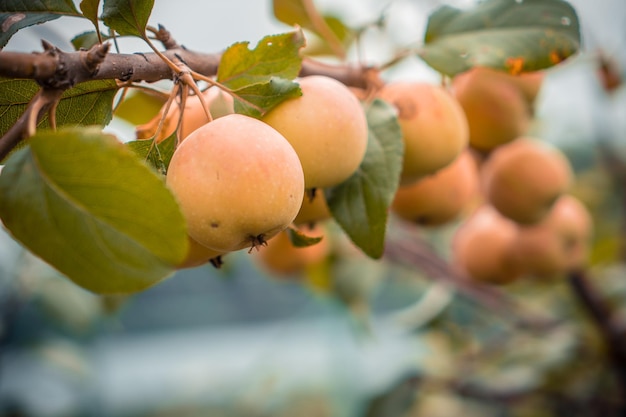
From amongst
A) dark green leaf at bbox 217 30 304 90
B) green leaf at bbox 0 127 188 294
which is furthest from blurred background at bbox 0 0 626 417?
green leaf at bbox 0 127 188 294

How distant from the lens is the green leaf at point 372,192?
0.40 m

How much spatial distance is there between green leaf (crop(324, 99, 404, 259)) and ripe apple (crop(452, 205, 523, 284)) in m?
0.47

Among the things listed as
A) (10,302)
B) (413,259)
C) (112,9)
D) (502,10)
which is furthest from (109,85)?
(10,302)

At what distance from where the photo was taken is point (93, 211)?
0.82ft

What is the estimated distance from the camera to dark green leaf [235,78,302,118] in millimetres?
333

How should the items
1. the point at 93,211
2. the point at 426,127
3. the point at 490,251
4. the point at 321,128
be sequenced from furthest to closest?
the point at 490,251
the point at 426,127
the point at 321,128
the point at 93,211

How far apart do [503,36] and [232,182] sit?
1.00ft

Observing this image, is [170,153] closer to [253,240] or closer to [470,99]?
[253,240]

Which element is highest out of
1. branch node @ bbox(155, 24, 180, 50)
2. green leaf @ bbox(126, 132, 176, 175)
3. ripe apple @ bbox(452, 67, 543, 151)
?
branch node @ bbox(155, 24, 180, 50)

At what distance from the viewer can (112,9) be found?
1.08ft

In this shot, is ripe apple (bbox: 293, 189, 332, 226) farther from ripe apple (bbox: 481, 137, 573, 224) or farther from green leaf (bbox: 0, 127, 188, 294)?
ripe apple (bbox: 481, 137, 573, 224)

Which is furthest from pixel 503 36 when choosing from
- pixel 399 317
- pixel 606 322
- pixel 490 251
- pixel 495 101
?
pixel 399 317

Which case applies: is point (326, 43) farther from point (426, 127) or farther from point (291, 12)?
point (426, 127)

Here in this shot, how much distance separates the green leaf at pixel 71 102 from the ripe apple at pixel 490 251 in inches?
24.6
